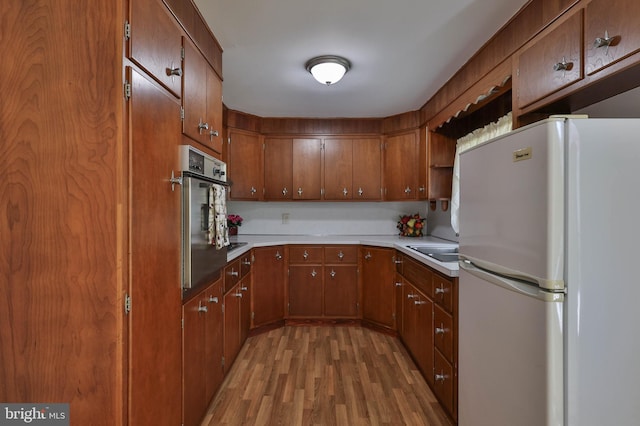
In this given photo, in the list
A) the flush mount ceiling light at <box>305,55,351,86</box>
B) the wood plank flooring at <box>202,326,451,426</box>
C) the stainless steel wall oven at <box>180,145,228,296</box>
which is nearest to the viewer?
the stainless steel wall oven at <box>180,145,228,296</box>

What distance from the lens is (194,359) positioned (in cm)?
167

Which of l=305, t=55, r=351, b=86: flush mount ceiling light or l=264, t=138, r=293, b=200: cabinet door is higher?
l=305, t=55, r=351, b=86: flush mount ceiling light

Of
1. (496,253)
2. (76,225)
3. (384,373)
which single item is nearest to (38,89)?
(76,225)

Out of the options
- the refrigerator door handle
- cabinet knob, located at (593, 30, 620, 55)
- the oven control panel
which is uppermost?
cabinet knob, located at (593, 30, 620, 55)

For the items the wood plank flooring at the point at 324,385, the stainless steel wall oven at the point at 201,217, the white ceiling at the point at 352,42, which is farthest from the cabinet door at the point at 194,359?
the white ceiling at the point at 352,42

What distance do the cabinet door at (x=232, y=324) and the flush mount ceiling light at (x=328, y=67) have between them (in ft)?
5.52

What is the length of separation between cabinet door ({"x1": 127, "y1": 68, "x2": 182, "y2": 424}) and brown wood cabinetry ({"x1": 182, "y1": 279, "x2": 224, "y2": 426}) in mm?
90

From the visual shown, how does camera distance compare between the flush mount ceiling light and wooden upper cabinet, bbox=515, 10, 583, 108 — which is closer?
wooden upper cabinet, bbox=515, 10, 583, 108

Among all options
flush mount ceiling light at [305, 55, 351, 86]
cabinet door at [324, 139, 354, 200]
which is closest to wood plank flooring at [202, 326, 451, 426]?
cabinet door at [324, 139, 354, 200]

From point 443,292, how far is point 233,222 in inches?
96.3

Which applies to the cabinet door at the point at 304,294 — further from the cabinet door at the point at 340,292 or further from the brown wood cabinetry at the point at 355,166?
the brown wood cabinetry at the point at 355,166

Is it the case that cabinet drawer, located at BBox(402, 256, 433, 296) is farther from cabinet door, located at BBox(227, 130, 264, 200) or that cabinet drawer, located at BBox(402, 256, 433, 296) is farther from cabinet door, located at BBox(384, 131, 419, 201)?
cabinet door, located at BBox(227, 130, 264, 200)

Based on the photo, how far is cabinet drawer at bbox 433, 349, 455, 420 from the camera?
6.07 feet

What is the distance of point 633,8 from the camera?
3.63ft
